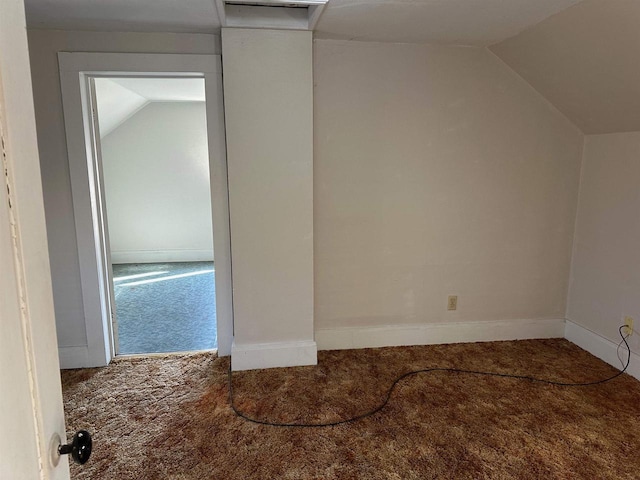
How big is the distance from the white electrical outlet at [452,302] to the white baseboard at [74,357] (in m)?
2.51

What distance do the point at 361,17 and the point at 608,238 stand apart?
2.14 metres

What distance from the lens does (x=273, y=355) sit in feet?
8.98

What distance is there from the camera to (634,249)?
8.48 ft

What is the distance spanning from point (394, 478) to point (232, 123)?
2.02 metres

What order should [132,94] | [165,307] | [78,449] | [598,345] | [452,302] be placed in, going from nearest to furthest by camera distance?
[78,449] → [598,345] → [452,302] → [165,307] → [132,94]

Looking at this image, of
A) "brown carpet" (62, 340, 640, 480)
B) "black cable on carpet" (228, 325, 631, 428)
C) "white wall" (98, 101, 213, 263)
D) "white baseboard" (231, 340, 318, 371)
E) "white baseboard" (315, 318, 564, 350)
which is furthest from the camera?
"white wall" (98, 101, 213, 263)

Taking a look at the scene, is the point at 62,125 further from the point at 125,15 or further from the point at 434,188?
the point at 434,188

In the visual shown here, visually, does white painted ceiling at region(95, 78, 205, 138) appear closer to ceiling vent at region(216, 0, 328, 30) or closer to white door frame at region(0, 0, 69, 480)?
ceiling vent at region(216, 0, 328, 30)

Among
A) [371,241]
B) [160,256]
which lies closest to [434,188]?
[371,241]

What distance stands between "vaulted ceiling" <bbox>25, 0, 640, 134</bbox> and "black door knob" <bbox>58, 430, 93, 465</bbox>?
195cm

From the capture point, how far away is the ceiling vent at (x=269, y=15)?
7.51 ft

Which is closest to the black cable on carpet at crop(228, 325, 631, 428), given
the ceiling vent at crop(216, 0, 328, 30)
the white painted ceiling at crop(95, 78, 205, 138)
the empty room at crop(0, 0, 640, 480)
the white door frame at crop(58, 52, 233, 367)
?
the empty room at crop(0, 0, 640, 480)

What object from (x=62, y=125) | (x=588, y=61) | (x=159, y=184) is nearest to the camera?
(x=588, y=61)

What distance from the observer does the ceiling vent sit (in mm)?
2289
